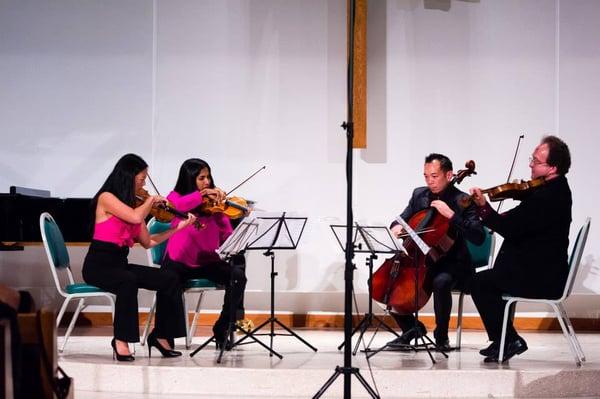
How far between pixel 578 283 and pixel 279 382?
3095 mm

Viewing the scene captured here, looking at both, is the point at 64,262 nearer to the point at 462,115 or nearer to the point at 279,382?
the point at 279,382

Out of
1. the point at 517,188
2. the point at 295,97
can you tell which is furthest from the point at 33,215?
the point at 517,188

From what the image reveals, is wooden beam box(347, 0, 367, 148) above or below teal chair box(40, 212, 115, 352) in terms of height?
above

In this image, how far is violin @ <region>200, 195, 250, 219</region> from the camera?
4844 mm

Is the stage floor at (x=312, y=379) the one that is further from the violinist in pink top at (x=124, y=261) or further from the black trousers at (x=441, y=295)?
the black trousers at (x=441, y=295)

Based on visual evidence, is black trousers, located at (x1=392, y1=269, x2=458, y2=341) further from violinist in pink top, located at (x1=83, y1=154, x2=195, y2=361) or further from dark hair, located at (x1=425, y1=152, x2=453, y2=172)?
violinist in pink top, located at (x1=83, y1=154, x2=195, y2=361)

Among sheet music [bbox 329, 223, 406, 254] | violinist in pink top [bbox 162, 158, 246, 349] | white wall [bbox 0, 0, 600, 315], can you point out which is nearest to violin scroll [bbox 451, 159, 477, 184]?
sheet music [bbox 329, 223, 406, 254]

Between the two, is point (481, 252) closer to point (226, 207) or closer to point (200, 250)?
point (226, 207)

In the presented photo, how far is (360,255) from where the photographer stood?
20.8ft

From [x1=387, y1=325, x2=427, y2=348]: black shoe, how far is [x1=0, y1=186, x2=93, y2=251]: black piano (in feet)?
6.78

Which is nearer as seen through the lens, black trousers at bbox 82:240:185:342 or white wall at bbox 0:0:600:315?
black trousers at bbox 82:240:185:342

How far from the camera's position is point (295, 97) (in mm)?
6473

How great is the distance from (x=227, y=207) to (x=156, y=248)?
67 cm

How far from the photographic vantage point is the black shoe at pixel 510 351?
14.6 ft
